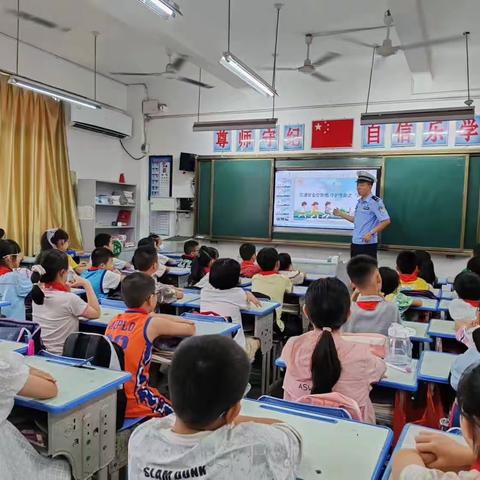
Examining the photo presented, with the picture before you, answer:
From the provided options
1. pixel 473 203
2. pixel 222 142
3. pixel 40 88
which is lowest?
pixel 473 203

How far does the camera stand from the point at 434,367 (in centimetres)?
200

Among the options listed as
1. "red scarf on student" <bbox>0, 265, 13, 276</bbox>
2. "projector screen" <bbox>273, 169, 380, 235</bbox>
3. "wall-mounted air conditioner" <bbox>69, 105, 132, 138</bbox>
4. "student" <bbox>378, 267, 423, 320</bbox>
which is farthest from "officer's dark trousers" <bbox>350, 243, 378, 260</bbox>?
"wall-mounted air conditioner" <bbox>69, 105, 132, 138</bbox>

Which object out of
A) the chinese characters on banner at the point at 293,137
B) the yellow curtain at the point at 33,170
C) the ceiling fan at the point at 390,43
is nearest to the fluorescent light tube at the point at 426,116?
the ceiling fan at the point at 390,43

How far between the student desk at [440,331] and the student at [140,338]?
4.50ft

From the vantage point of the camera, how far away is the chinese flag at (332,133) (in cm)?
640

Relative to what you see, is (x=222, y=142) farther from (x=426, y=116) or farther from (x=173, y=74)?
(x=426, y=116)

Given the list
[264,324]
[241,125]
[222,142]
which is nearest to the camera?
[264,324]

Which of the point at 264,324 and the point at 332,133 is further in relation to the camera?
the point at 332,133

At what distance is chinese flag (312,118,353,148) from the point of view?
640 centimetres

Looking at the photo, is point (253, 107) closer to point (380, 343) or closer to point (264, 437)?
point (380, 343)

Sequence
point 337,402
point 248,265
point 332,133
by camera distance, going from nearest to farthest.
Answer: point 337,402, point 248,265, point 332,133

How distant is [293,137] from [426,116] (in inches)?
97.2

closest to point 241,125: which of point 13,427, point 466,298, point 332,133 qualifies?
point 332,133

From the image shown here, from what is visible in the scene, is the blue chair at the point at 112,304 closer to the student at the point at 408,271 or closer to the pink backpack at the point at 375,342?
the pink backpack at the point at 375,342
